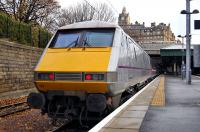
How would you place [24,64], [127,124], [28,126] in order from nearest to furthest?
[127,124], [28,126], [24,64]

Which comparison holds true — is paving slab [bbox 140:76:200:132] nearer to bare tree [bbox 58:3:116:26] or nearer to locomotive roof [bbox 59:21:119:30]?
locomotive roof [bbox 59:21:119:30]

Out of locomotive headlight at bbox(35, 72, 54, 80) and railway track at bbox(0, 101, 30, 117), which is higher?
locomotive headlight at bbox(35, 72, 54, 80)

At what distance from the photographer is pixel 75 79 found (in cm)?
1052

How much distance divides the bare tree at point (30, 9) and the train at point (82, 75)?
34.5 m

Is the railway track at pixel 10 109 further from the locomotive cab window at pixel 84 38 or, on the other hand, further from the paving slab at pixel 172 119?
the paving slab at pixel 172 119

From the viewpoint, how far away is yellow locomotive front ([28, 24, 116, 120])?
34.1ft

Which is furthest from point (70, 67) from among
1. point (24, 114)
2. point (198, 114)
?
point (24, 114)

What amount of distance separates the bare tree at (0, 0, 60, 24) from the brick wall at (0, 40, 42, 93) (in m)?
17.8

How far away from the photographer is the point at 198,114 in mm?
10305

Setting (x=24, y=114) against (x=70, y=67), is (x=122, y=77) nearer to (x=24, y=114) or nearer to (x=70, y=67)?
(x=70, y=67)

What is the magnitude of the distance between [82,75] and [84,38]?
157 centimetres

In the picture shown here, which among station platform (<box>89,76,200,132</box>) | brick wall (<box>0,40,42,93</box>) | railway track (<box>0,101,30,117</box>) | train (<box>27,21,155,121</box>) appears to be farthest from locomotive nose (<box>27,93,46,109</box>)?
brick wall (<box>0,40,42,93</box>)

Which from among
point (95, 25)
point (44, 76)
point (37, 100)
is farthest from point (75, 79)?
point (95, 25)

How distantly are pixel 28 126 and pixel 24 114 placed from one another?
333 cm
